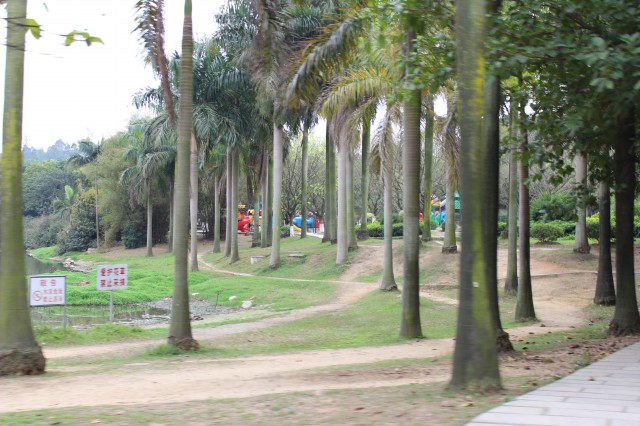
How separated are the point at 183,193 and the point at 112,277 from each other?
21.9 ft

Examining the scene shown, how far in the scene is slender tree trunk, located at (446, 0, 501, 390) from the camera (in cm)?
704

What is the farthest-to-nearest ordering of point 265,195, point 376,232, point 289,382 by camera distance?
point 376,232 → point 265,195 → point 289,382

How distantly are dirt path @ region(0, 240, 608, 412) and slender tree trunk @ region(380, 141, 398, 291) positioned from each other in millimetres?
6756

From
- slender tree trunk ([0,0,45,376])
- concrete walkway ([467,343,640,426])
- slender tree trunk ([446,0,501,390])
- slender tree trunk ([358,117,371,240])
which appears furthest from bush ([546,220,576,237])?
slender tree trunk ([0,0,45,376])

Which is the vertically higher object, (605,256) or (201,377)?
(605,256)

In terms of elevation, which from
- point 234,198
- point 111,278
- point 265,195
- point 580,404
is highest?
point 265,195

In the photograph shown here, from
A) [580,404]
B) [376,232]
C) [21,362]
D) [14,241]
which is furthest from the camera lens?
[376,232]

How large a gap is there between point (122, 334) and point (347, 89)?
9.78 m

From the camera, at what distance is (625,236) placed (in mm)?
13312

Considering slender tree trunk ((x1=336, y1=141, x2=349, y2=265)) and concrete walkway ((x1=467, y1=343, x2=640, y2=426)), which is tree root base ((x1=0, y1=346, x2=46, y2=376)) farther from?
slender tree trunk ((x1=336, y1=141, x2=349, y2=265))

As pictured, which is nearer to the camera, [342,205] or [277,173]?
[342,205]

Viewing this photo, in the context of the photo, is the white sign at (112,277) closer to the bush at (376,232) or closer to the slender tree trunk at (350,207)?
the slender tree trunk at (350,207)

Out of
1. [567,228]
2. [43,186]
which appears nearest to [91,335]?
[567,228]

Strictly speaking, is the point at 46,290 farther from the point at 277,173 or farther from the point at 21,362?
the point at 277,173
